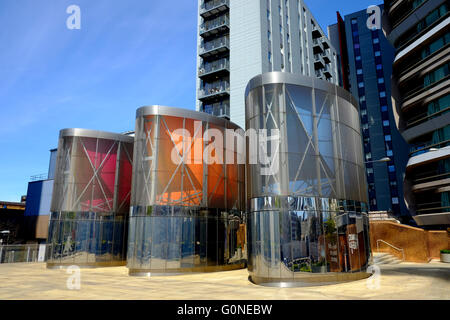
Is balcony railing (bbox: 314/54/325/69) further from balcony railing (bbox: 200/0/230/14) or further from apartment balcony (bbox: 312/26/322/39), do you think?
balcony railing (bbox: 200/0/230/14)

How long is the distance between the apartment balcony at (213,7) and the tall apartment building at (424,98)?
22077mm

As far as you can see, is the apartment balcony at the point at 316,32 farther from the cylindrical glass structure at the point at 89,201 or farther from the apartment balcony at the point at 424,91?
the cylindrical glass structure at the point at 89,201

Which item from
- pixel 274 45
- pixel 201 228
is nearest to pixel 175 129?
pixel 201 228

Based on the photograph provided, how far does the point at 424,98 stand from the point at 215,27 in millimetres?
28082

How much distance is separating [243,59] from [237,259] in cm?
2772

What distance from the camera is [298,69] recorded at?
52594 mm

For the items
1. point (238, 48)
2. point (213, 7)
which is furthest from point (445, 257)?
point (213, 7)

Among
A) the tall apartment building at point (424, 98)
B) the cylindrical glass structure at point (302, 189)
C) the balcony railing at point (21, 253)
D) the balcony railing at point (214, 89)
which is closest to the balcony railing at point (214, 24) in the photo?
the balcony railing at point (214, 89)

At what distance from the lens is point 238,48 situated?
44719mm

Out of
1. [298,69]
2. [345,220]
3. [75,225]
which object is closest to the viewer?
[345,220]

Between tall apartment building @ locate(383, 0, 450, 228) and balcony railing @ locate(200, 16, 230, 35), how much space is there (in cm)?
2182
